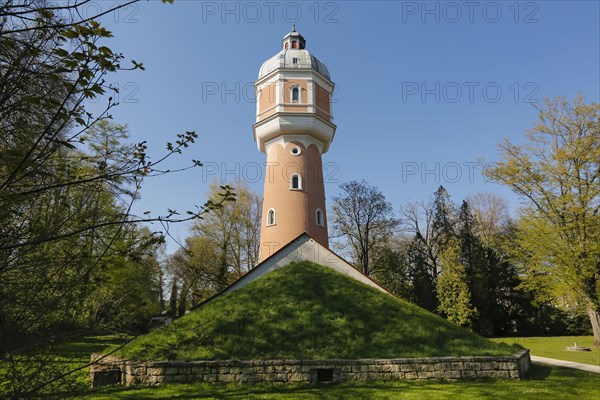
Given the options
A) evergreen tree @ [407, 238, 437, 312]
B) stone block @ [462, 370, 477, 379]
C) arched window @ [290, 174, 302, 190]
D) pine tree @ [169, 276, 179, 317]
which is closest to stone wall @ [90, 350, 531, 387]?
stone block @ [462, 370, 477, 379]

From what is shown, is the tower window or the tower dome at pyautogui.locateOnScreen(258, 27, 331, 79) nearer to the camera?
the tower window

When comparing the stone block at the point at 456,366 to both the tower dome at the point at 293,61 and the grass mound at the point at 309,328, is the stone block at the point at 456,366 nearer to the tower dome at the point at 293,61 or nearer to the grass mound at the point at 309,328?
the grass mound at the point at 309,328

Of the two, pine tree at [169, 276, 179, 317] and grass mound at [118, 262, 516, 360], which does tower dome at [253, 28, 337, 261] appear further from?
pine tree at [169, 276, 179, 317]

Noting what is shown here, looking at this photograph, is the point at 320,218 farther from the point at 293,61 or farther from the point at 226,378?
the point at 226,378

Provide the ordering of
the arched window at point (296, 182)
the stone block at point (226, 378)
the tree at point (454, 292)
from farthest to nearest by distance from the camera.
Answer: the tree at point (454, 292) → the arched window at point (296, 182) → the stone block at point (226, 378)

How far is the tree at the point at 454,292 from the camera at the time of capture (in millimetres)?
27859

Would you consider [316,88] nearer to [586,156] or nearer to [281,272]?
[281,272]

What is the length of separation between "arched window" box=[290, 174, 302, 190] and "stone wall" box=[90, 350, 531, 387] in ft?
40.1

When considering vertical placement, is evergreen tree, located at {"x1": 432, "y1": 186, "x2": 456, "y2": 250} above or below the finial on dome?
below

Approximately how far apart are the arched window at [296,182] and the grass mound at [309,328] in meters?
7.87

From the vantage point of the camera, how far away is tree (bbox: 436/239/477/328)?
91.4 feet

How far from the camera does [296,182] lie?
20828 millimetres

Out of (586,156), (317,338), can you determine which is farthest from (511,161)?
(317,338)

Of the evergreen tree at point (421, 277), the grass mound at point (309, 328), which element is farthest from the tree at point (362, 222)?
the grass mound at point (309, 328)
